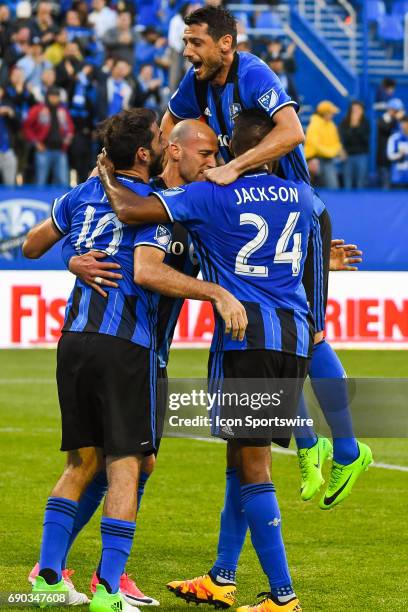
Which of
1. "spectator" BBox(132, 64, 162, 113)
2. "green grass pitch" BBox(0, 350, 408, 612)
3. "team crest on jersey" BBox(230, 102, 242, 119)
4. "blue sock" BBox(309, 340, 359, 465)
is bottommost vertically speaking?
"green grass pitch" BBox(0, 350, 408, 612)

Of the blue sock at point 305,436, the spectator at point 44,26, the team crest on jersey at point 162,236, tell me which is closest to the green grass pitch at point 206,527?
the blue sock at point 305,436

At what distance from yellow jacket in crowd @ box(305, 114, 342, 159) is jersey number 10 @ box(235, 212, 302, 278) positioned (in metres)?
14.5

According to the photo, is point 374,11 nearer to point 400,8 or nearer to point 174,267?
point 400,8

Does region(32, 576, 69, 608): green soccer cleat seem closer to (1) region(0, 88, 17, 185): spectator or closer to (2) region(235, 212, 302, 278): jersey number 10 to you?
(2) region(235, 212, 302, 278): jersey number 10

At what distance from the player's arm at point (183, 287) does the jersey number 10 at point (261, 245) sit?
153 millimetres

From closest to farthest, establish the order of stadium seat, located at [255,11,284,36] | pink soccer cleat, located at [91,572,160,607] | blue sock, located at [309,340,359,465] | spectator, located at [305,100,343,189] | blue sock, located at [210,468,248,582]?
pink soccer cleat, located at [91,572,160,607] → blue sock, located at [210,468,248,582] → blue sock, located at [309,340,359,465] → spectator, located at [305,100,343,189] → stadium seat, located at [255,11,284,36]

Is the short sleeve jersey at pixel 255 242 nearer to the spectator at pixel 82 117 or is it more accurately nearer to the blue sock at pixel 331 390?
the blue sock at pixel 331 390

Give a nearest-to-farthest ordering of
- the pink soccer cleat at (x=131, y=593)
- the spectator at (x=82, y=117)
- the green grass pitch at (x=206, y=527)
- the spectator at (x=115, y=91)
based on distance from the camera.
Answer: the pink soccer cleat at (x=131, y=593)
the green grass pitch at (x=206, y=527)
the spectator at (x=82, y=117)
the spectator at (x=115, y=91)

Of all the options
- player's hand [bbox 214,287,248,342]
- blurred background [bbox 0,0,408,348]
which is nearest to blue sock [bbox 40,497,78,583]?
player's hand [bbox 214,287,248,342]

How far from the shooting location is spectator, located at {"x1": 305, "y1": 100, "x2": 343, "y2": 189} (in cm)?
1970

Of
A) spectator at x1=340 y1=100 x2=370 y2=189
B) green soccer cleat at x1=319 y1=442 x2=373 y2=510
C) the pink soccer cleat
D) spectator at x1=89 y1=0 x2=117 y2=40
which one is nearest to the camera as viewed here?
the pink soccer cleat

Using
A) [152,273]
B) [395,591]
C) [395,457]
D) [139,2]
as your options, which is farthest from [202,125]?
[139,2]

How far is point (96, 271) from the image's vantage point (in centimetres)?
531

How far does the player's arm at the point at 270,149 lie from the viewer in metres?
5.23
